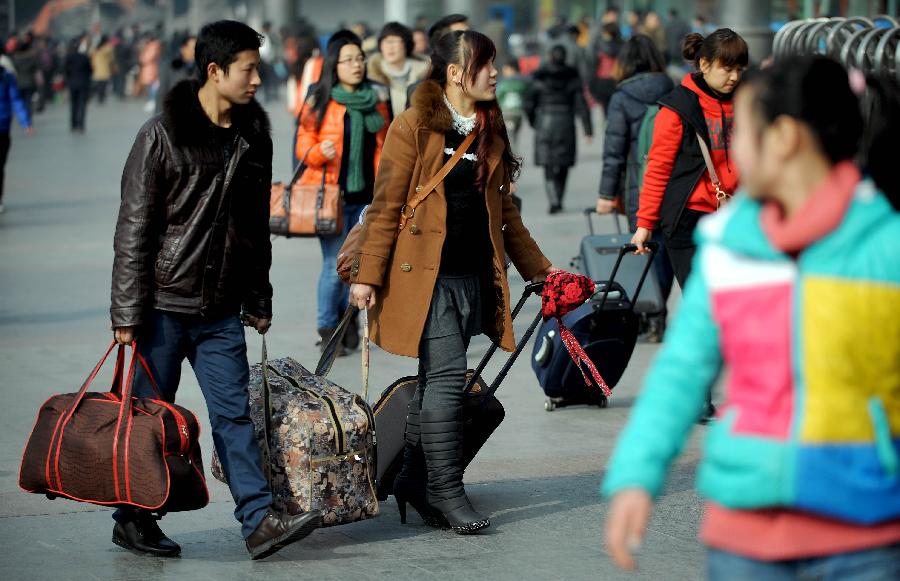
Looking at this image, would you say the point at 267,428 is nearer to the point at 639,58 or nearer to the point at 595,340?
the point at 595,340

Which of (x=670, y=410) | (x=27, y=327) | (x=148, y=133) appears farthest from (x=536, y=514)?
(x=27, y=327)

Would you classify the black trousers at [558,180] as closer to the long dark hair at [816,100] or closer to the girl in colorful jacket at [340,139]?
the girl in colorful jacket at [340,139]

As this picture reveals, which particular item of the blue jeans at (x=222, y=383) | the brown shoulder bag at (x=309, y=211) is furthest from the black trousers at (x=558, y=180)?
the blue jeans at (x=222, y=383)

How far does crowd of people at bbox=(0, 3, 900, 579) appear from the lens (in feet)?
9.07

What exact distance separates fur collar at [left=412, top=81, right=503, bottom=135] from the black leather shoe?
1.64 meters

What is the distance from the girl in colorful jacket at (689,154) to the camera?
7.09m

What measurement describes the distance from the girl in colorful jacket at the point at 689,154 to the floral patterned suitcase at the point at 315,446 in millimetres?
2150

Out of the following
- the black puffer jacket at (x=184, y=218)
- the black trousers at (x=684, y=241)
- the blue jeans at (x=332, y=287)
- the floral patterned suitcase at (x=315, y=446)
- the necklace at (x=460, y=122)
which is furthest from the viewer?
the blue jeans at (x=332, y=287)

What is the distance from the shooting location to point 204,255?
5281 millimetres

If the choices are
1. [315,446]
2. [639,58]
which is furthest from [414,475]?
[639,58]

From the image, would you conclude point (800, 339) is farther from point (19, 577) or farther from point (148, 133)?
point (19, 577)

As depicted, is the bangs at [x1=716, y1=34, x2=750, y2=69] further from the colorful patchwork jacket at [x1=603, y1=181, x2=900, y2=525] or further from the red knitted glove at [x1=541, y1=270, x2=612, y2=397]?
the colorful patchwork jacket at [x1=603, y1=181, x2=900, y2=525]

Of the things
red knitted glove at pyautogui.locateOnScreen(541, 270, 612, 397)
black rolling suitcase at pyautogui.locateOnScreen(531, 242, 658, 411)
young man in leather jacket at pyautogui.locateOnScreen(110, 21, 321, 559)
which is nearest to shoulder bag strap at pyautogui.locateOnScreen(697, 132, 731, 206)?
black rolling suitcase at pyautogui.locateOnScreen(531, 242, 658, 411)

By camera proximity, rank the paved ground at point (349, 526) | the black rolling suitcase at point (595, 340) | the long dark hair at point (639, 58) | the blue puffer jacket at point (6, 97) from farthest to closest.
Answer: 1. the blue puffer jacket at point (6, 97)
2. the long dark hair at point (639, 58)
3. the black rolling suitcase at point (595, 340)
4. the paved ground at point (349, 526)
